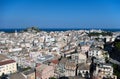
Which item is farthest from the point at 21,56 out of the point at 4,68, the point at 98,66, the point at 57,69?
the point at 98,66

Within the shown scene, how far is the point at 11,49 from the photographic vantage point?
32312 mm

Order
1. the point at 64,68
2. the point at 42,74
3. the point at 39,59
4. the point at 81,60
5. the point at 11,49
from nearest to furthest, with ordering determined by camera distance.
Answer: the point at 42,74
the point at 64,68
the point at 81,60
the point at 39,59
the point at 11,49

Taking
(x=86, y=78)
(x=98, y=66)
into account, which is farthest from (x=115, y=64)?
(x=86, y=78)

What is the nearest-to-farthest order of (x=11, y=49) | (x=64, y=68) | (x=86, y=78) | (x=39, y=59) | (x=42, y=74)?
(x=86, y=78) → (x=42, y=74) → (x=64, y=68) → (x=39, y=59) → (x=11, y=49)

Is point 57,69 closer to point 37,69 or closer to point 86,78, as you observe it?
point 37,69

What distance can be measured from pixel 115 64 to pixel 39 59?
335 inches

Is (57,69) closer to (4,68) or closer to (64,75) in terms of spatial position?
(64,75)

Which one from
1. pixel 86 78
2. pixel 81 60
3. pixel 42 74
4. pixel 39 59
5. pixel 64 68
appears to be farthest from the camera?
pixel 39 59

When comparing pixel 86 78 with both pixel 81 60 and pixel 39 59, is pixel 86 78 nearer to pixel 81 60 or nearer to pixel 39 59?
pixel 81 60

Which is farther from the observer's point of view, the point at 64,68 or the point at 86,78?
the point at 64,68

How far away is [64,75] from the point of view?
1961cm

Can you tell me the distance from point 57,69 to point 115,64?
530 cm

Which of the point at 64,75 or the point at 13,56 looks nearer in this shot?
the point at 64,75

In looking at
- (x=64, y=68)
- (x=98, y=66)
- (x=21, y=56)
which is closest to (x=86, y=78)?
(x=98, y=66)
